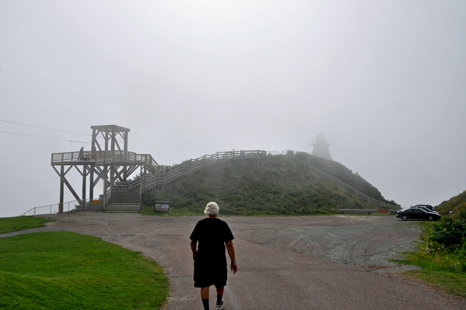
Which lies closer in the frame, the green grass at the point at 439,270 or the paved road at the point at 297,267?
the paved road at the point at 297,267

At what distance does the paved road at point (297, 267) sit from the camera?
6.46 meters

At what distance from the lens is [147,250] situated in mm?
12016

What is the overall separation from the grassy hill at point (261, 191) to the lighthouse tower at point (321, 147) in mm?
42813

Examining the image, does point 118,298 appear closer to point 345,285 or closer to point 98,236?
point 345,285

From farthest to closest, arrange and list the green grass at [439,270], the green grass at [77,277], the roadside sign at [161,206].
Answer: the roadside sign at [161,206] < the green grass at [439,270] < the green grass at [77,277]

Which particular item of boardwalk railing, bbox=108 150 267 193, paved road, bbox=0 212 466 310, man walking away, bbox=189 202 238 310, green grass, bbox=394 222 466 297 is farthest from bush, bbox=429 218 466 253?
boardwalk railing, bbox=108 150 267 193

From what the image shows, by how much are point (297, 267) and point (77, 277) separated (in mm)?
6158

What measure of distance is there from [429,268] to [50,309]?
1054 cm

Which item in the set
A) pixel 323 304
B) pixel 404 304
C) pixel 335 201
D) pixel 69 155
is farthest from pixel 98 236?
pixel 335 201

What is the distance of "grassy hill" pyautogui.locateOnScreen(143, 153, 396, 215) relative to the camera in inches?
1189

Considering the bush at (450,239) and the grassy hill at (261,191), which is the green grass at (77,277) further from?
the grassy hill at (261,191)

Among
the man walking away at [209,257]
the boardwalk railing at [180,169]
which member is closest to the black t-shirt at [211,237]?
the man walking away at [209,257]

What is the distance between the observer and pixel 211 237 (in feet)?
17.5

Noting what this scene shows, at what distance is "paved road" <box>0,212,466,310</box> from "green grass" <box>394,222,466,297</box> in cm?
53
